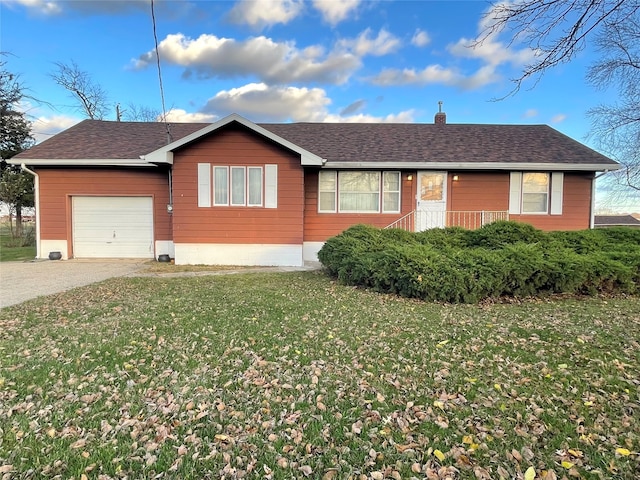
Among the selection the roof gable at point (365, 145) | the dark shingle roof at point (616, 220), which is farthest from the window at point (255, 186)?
the dark shingle roof at point (616, 220)

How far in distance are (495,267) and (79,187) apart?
12.3 m

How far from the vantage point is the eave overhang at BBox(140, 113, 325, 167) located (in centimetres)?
1002

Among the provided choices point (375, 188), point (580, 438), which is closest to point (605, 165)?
point (375, 188)

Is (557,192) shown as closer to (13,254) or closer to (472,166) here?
(472,166)

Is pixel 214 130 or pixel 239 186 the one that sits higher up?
pixel 214 130

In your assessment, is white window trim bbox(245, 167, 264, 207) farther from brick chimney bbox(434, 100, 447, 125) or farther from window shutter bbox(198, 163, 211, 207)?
brick chimney bbox(434, 100, 447, 125)

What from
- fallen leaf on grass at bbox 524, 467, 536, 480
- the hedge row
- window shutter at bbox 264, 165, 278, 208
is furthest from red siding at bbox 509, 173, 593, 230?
fallen leaf on grass at bbox 524, 467, 536, 480

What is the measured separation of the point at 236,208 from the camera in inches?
423

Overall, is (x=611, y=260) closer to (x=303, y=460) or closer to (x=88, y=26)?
(x=303, y=460)

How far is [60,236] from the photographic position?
11.9 meters

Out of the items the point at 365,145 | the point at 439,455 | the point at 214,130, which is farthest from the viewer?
the point at 365,145

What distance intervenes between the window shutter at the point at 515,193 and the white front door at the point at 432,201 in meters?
2.18

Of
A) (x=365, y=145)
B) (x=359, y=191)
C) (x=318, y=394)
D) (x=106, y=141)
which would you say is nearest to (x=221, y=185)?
(x=359, y=191)

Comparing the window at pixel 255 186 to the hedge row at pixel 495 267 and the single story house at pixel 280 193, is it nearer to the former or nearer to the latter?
the single story house at pixel 280 193
